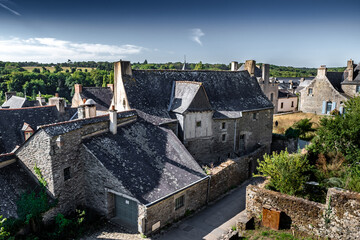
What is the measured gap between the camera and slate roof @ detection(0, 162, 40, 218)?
13.3m

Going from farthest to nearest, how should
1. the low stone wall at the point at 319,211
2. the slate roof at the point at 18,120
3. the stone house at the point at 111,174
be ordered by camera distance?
the slate roof at the point at 18,120, the stone house at the point at 111,174, the low stone wall at the point at 319,211

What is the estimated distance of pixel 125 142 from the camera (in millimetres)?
18047

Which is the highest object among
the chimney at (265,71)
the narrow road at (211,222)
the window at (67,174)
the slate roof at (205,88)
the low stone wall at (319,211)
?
the chimney at (265,71)

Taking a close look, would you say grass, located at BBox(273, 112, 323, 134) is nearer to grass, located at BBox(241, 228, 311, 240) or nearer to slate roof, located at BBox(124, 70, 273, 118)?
slate roof, located at BBox(124, 70, 273, 118)

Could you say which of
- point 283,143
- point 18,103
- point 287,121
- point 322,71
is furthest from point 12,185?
point 322,71

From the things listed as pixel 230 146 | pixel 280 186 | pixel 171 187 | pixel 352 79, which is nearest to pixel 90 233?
pixel 171 187

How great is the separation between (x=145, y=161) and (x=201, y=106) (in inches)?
355

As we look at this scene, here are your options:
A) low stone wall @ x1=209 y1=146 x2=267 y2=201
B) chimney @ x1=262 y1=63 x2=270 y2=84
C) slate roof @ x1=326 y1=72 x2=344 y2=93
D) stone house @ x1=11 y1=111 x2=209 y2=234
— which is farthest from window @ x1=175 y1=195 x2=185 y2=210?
slate roof @ x1=326 y1=72 x2=344 y2=93

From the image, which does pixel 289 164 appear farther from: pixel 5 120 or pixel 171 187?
pixel 5 120

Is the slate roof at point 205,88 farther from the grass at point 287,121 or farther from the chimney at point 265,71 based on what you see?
the chimney at point 265,71

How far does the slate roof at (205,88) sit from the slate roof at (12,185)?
9.85 m

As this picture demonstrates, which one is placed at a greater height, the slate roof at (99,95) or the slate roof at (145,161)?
the slate roof at (99,95)

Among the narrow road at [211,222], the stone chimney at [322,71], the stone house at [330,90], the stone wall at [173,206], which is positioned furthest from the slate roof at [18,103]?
the stone chimney at [322,71]

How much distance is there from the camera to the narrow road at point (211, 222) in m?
15.2
